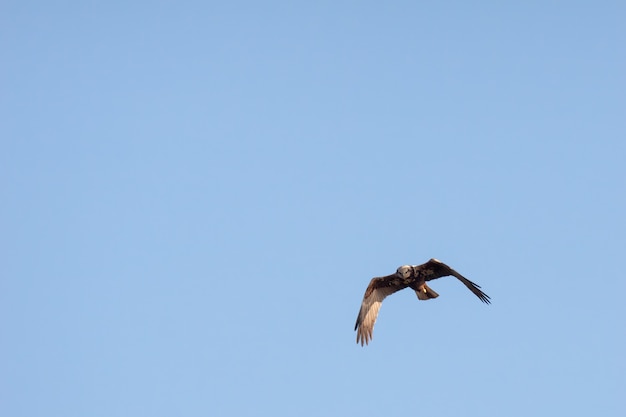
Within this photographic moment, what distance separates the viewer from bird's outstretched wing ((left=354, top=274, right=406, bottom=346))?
26250 mm

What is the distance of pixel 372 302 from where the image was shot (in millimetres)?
26750

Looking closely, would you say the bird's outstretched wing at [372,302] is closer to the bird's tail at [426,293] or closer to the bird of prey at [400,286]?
the bird of prey at [400,286]

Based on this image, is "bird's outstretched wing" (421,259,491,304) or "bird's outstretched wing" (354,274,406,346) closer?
"bird's outstretched wing" (421,259,491,304)

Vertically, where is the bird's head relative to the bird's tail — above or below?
above

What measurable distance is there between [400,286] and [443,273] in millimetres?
2142

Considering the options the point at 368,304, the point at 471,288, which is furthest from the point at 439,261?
the point at 368,304

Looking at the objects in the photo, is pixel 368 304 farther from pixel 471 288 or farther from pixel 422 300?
pixel 471 288

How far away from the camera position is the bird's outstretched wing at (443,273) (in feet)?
77.3

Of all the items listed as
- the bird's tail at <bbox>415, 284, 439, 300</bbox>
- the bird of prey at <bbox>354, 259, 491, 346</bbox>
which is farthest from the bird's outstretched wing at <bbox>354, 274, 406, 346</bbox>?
the bird's tail at <bbox>415, 284, 439, 300</bbox>

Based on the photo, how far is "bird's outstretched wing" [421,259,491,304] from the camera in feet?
77.3

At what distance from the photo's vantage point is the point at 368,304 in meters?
26.7

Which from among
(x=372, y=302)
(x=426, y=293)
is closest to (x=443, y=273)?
(x=426, y=293)

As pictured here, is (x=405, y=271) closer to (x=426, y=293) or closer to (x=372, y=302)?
(x=426, y=293)

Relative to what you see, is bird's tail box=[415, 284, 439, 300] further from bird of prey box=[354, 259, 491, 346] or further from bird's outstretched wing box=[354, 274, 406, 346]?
bird's outstretched wing box=[354, 274, 406, 346]
